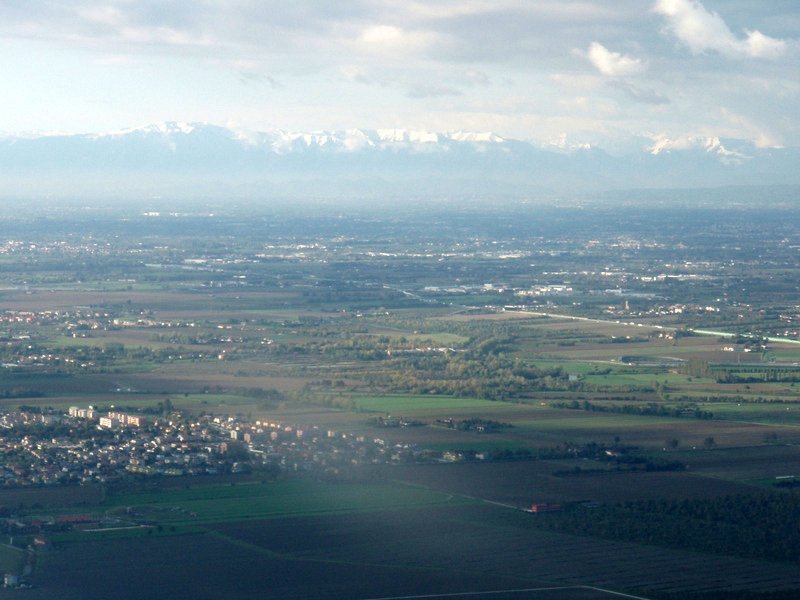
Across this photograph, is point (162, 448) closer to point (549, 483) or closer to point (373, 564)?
point (549, 483)

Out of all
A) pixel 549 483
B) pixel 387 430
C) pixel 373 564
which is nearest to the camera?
pixel 373 564

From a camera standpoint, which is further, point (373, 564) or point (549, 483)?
point (549, 483)

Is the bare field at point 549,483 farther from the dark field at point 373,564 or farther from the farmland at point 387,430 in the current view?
the dark field at point 373,564

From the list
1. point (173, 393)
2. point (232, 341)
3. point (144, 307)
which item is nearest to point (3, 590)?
point (173, 393)

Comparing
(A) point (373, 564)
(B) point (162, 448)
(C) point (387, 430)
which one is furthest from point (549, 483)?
(B) point (162, 448)

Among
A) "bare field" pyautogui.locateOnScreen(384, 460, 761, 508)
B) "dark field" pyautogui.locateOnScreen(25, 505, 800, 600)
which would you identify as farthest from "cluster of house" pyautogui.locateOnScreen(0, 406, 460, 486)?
"dark field" pyautogui.locateOnScreen(25, 505, 800, 600)

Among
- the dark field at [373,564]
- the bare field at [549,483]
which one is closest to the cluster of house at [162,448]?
the bare field at [549,483]

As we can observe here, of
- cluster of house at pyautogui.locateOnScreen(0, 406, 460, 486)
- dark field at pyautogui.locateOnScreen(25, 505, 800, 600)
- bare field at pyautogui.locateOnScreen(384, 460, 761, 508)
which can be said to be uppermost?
cluster of house at pyautogui.locateOnScreen(0, 406, 460, 486)

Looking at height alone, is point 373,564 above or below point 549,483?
below

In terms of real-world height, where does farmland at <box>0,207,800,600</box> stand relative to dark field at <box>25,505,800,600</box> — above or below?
above

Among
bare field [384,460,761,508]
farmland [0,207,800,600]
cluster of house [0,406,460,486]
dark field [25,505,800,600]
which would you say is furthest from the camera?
cluster of house [0,406,460,486]

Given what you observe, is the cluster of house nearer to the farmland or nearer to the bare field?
the farmland
